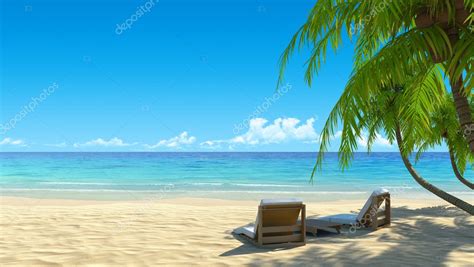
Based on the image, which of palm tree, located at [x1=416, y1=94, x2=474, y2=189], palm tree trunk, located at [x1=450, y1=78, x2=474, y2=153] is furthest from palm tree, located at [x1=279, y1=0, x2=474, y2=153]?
palm tree, located at [x1=416, y1=94, x2=474, y2=189]

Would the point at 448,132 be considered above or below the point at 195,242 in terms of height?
above

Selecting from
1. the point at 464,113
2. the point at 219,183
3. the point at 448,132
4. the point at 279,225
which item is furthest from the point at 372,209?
the point at 219,183

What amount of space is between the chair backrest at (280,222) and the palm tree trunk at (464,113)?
266 centimetres

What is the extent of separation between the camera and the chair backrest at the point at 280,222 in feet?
20.7

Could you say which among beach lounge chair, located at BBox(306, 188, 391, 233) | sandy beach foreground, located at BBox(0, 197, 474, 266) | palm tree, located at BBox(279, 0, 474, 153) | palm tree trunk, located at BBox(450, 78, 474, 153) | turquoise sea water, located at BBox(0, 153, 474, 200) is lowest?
turquoise sea water, located at BBox(0, 153, 474, 200)

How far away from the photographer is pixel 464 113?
4496 millimetres

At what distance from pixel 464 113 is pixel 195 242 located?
4479 millimetres

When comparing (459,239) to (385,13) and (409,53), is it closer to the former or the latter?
(409,53)

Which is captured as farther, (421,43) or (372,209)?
(372,209)

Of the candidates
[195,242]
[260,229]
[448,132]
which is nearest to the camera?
[260,229]

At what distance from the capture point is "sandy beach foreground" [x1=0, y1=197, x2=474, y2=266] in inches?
225

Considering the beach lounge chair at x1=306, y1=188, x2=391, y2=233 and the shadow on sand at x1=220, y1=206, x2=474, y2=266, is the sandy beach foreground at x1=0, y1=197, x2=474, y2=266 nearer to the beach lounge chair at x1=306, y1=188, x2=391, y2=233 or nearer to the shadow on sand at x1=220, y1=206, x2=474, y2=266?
the shadow on sand at x1=220, y1=206, x2=474, y2=266

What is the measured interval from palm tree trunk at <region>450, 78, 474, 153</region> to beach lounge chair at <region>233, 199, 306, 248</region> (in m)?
2.66

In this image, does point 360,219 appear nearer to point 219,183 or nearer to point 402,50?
point 402,50
